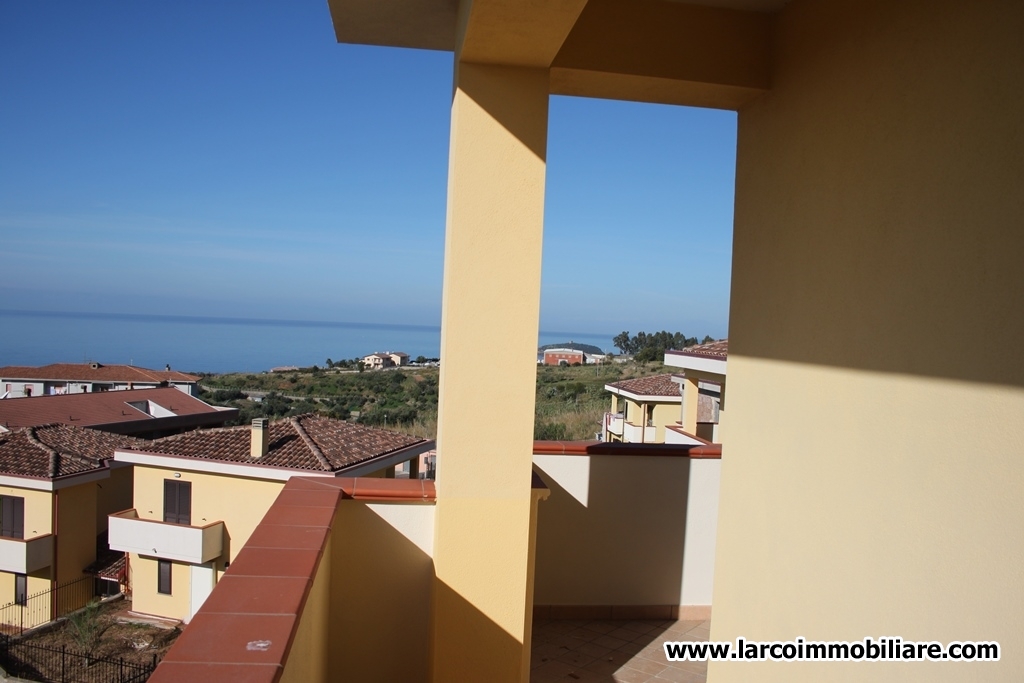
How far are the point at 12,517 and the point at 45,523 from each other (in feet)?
2.85

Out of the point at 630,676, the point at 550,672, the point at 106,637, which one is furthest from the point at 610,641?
the point at 106,637

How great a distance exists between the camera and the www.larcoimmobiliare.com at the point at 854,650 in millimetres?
1501

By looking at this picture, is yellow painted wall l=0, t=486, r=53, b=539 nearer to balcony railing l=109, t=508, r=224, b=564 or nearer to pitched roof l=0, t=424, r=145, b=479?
pitched roof l=0, t=424, r=145, b=479

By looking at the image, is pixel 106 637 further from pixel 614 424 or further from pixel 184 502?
pixel 614 424

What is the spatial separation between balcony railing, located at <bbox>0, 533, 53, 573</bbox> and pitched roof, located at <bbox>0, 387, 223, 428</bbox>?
619cm

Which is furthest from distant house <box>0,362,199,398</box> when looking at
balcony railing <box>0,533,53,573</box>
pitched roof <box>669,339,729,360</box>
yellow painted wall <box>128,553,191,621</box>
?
pitched roof <box>669,339,729,360</box>

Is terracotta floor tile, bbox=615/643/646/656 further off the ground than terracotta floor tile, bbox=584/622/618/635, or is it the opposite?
terracotta floor tile, bbox=615/643/646/656

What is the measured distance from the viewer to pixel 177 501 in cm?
1565

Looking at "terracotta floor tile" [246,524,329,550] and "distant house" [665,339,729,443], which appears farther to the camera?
"distant house" [665,339,729,443]

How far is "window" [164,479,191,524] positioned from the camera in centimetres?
1552

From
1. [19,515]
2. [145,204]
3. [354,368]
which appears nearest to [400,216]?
[354,368]

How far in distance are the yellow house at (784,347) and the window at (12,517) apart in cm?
1846

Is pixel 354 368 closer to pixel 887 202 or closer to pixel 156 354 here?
pixel 887 202

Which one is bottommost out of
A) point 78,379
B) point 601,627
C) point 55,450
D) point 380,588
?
point 55,450
